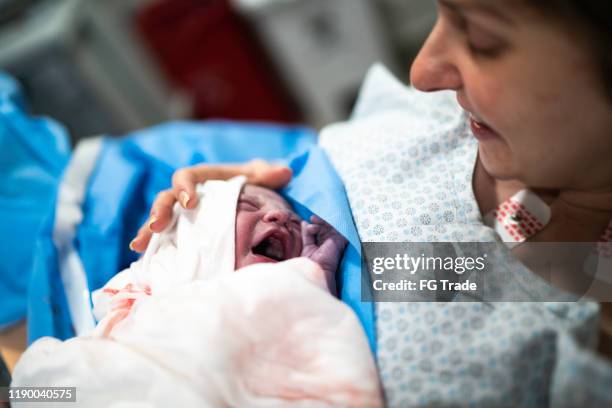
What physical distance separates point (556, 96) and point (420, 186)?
23 centimetres

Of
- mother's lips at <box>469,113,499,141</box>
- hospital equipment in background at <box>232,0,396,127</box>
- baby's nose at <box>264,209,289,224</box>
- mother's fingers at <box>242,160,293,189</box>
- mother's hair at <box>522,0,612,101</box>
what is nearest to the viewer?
mother's hair at <box>522,0,612,101</box>

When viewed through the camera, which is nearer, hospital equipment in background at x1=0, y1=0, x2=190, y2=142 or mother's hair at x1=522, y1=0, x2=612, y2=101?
mother's hair at x1=522, y1=0, x2=612, y2=101

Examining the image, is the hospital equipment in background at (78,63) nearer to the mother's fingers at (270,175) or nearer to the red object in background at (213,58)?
the red object in background at (213,58)

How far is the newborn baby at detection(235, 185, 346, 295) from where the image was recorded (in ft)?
2.25

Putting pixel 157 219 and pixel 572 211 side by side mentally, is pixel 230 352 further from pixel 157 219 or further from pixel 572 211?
pixel 572 211

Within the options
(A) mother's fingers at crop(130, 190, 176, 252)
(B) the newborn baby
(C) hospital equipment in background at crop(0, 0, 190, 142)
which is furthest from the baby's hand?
(C) hospital equipment in background at crop(0, 0, 190, 142)

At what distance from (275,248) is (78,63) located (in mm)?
1426

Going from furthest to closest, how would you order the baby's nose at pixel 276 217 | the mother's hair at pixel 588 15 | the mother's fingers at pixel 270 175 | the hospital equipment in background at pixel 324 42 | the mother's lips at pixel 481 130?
the hospital equipment in background at pixel 324 42
the mother's fingers at pixel 270 175
the baby's nose at pixel 276 217
the mother's lips at pixel 481 130
the mother's hair at pixel 588 15

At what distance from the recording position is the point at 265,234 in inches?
27.7

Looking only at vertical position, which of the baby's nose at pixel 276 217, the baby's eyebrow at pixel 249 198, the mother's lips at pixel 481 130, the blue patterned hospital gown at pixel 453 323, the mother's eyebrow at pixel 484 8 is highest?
the mother's eyebrow at pixel 484 8

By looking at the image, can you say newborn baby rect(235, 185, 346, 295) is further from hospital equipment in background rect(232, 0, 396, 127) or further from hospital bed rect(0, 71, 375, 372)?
hospital equipment in background rect(232, 0, 396, 127)

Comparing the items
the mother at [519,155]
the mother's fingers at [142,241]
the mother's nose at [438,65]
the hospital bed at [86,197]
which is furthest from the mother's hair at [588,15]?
the mother's fingers at [142,241]

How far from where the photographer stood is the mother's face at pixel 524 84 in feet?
1.64

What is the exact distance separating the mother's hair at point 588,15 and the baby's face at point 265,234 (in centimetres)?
42
